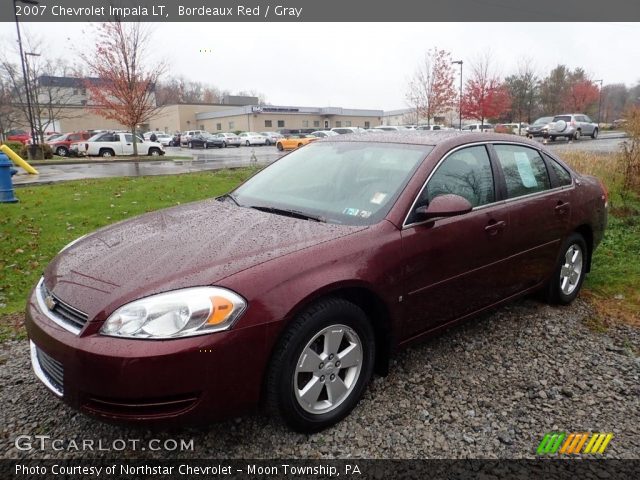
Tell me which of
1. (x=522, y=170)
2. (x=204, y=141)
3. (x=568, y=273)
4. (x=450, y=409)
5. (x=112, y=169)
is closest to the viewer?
(x=450, y=409)

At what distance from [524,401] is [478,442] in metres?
0.56

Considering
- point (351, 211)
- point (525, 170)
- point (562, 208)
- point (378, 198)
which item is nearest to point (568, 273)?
point (562, 208)

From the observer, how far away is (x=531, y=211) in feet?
12.1

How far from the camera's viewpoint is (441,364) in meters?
3.32

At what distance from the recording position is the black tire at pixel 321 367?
2328 mm

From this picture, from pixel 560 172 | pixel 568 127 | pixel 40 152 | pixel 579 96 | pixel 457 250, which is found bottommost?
pixel 40 152

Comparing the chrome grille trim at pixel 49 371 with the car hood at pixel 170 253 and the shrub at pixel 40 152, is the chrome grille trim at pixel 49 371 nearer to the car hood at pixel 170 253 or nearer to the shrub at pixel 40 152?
the car hood at pixel 170 253

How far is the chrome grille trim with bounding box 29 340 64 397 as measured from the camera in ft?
7.42

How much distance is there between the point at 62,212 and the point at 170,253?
6.42 metres

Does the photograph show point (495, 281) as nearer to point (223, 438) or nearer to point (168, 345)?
point (223, 438)

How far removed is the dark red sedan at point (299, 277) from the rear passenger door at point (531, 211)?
17 mm

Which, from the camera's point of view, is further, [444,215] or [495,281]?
[495,281]

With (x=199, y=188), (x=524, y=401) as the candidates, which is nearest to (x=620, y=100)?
(x=199, y=188)

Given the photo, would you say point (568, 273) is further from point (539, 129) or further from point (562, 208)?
point (539, 129)
